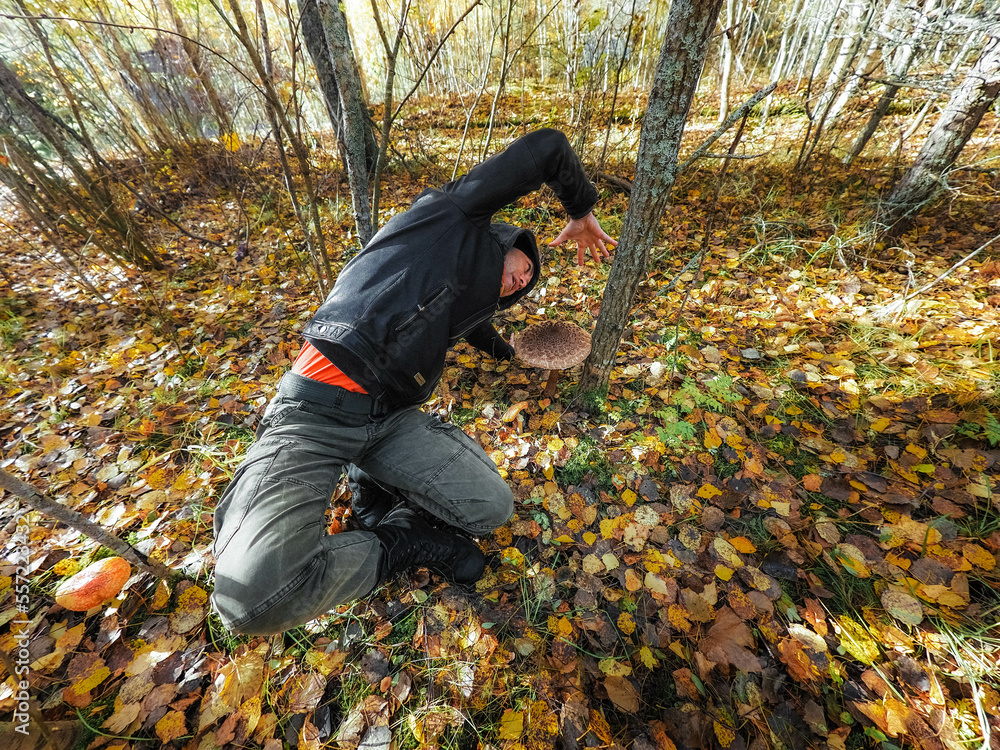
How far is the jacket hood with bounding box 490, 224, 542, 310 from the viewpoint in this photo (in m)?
2.05

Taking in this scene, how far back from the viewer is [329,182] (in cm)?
590

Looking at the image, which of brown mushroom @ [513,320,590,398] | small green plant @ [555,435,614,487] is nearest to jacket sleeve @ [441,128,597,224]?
brown mushroom @ [513,320,590,398]

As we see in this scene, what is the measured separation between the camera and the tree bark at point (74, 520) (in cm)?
132

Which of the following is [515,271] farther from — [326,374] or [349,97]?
[349,97]

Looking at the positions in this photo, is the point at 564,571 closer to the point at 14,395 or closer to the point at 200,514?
the point at 200,514

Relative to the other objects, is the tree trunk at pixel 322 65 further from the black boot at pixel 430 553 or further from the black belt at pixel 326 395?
the black boot at pixel 430 553

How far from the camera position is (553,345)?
231 centimetres

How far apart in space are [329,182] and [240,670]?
632cm

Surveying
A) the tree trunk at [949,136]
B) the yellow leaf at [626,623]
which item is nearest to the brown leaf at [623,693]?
the yellow leaf at [626,623]

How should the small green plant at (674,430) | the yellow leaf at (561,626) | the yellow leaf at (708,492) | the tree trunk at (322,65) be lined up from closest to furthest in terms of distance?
1. the yellow leaf at (561,626)
2. the yellow leaf at (708,492)
3. the small green plant at (674,430)
4. the tree trunk at (322,65)

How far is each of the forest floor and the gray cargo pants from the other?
13.3 inches

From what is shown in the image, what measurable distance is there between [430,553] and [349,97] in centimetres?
329

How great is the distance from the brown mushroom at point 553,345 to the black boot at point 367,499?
124 cm

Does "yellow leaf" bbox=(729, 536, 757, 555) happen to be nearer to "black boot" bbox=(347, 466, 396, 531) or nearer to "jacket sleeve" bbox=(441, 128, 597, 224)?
"black boot" bbox=(347, 466, 396, 531)
